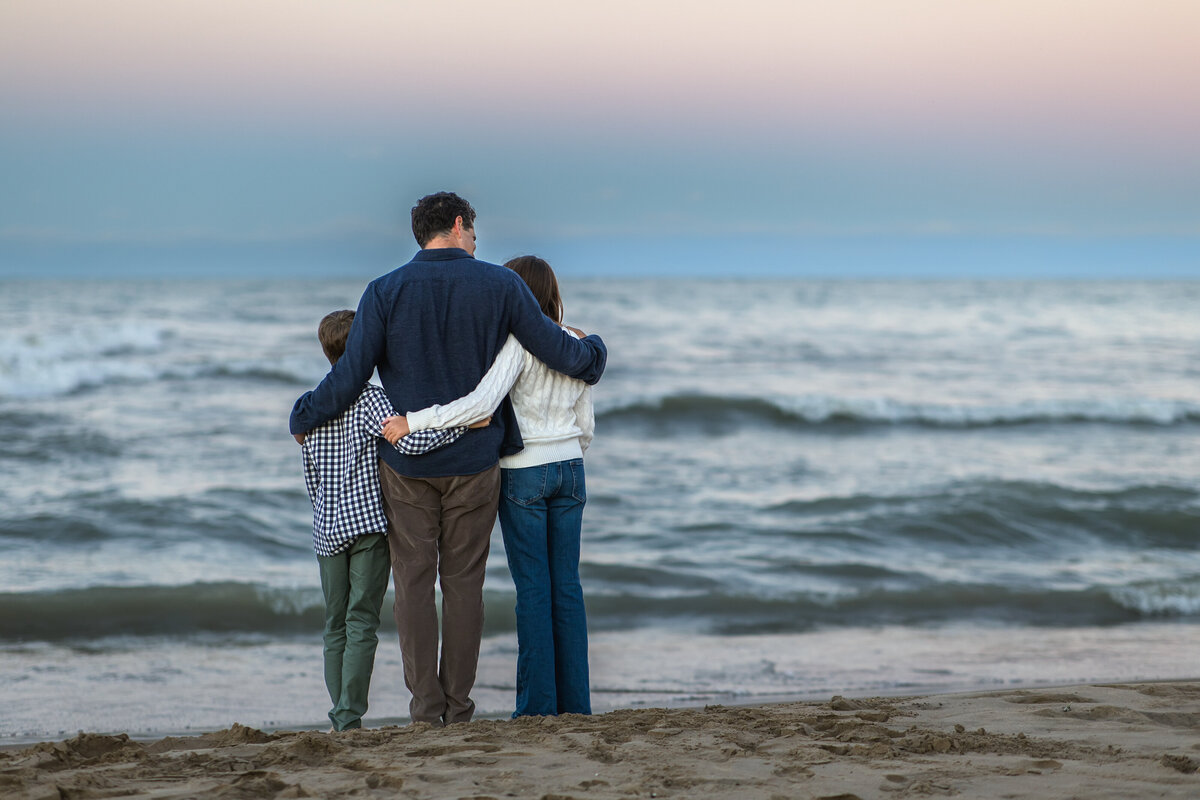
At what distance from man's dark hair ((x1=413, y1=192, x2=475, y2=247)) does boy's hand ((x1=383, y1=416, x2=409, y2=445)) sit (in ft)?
2.00

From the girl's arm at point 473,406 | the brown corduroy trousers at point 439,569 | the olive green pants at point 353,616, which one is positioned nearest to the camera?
the girl's arm at point 473,406

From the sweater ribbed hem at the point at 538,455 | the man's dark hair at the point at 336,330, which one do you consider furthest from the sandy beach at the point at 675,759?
the man's dark hair at the point at 336,330

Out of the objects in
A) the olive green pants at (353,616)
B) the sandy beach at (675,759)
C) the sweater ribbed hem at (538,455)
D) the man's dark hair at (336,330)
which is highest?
the man's dark hair at (336,330)

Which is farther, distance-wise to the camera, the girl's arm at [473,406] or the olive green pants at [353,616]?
the olive green pants at [353,616]

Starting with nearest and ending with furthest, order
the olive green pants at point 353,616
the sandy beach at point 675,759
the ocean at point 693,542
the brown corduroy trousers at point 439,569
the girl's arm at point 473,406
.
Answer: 1. the sandy beach at point 675,759
2. the girl's arm at point 473,406
3. the brown corduroy trousers at point 439,569
4. the olive green pants at point 353,616
5. the ocean at point 693,542

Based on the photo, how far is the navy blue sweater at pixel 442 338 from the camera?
128 inches

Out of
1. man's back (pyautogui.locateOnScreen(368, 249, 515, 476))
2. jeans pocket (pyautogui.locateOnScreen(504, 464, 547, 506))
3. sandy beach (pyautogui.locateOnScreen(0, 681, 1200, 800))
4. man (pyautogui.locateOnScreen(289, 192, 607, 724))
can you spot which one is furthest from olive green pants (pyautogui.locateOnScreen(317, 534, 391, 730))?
jeans pocket (pyautogui.locateOnScreen(504, 464, 547, 506))

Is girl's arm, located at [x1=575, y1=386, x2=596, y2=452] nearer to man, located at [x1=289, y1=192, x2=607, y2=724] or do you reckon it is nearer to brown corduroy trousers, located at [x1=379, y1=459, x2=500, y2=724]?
man, located at [x1=289, y1=192, x2=607, y2=724]

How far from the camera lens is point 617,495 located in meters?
9.42

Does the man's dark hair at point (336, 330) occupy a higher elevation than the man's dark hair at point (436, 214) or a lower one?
lower

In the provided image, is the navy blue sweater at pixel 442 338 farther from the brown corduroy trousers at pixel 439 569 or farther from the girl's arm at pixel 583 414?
the girl's arm at pixel 583 414

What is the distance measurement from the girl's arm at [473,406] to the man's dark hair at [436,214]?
0.44m

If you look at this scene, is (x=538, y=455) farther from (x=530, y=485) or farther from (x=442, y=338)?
(x=442, y=338)

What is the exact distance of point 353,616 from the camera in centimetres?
350
